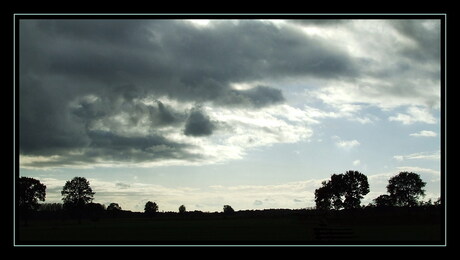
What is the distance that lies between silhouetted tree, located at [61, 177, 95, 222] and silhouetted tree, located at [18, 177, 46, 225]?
36.3 ft

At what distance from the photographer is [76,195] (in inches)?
4749

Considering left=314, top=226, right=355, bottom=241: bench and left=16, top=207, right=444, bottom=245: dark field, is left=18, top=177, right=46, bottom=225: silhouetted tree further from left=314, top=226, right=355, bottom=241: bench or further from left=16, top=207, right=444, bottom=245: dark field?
left=314, top=226, right=355, bottom=241: bench

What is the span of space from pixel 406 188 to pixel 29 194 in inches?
3899

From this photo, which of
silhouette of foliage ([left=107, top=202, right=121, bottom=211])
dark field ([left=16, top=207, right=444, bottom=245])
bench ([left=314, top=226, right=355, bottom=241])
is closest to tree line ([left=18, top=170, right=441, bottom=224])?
dark field ([left=16, top=207, right=444, bottom=245])

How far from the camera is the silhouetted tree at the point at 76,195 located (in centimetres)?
11944

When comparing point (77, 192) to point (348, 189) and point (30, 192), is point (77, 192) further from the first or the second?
point (348, 189)

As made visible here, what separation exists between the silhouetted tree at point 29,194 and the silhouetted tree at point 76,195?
435 inches

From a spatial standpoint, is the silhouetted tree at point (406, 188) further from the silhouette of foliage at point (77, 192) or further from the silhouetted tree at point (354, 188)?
the silhouette of foliage at point (77, 192)

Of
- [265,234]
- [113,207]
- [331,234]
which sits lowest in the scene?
[113,207]

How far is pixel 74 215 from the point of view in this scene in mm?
120750

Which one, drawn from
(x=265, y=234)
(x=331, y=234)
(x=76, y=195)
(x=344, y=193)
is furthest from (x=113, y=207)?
(x=331, y=234)
